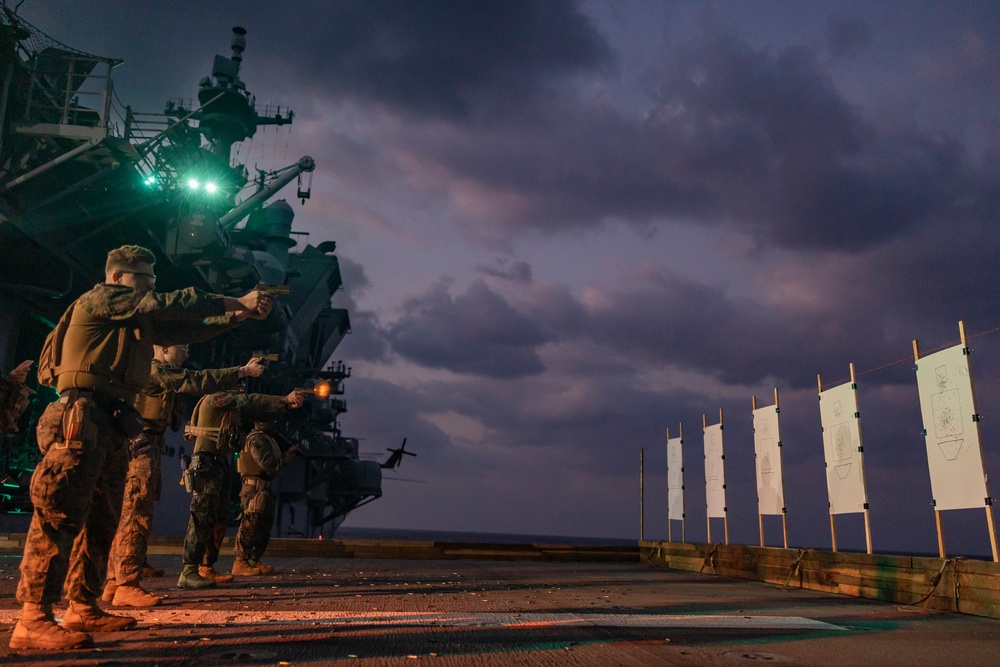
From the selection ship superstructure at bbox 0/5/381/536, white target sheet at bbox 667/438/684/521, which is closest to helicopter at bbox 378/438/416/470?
ship superstructure at bbox 0/5/381/536

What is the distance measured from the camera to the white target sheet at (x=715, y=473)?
1463cm

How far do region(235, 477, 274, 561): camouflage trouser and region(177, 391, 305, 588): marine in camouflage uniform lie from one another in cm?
96

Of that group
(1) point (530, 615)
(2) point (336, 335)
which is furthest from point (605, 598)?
(2) point (336, 335)

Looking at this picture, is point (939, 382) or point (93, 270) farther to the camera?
point (93, 270)

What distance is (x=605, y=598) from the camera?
24.0 ft

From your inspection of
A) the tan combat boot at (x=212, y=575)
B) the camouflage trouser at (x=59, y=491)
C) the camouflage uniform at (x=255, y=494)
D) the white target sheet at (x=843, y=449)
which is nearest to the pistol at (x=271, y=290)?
the camouflage trouser at (x=59, y=491)

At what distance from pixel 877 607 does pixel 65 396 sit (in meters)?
7.88

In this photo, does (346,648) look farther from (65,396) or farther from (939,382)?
(939,382)

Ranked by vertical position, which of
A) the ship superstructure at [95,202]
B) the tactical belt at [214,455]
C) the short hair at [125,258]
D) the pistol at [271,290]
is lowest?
the tactical belt at [214,455]

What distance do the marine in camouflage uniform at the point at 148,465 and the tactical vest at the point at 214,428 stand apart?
644mm

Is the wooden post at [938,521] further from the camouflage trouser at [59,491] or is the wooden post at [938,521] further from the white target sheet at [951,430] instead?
the camouflage trouser at [59,491]

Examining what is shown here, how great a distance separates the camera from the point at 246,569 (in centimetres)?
920

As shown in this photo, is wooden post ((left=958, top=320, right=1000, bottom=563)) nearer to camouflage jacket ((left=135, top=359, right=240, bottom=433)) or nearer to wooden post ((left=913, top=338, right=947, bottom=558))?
wooden post ((left=913, top=338, right=947, bottom=558))

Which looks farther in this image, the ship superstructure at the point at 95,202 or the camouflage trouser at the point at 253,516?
the ship superstructure at the point at 95,202
